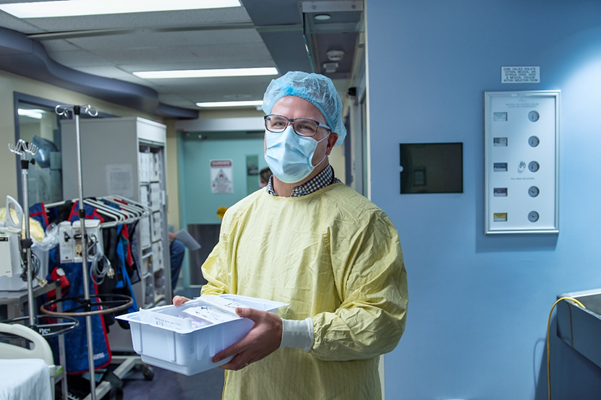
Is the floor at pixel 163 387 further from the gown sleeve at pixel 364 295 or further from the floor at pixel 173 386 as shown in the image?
the gown sleeve at pixel 364 295

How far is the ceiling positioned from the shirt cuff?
1706 millimetres

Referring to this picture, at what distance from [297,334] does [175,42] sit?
8.43 feet

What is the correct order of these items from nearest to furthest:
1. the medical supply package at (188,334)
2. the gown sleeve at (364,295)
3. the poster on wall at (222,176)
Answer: the medical supply package at (188,334) < the gown sleeve at (364,295) < the poster on wall at (222,176)

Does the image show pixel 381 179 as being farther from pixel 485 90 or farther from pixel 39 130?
pixel 39 130

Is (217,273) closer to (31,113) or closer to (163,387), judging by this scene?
(163,387)

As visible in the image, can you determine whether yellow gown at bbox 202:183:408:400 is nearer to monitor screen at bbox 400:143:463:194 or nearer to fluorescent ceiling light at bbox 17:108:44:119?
monitor screen at bbox 400:143:463:194

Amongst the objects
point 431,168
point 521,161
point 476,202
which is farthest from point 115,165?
point 521,161

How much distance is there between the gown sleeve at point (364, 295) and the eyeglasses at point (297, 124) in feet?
0.96

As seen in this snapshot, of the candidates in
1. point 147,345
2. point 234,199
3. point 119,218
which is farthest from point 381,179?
point 234,199

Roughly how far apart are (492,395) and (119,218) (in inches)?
99.2

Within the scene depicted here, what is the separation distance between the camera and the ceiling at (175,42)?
2.51 metres

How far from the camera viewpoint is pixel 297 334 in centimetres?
104

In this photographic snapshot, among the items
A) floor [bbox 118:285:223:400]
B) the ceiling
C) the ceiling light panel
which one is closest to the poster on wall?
the ceiling light panel

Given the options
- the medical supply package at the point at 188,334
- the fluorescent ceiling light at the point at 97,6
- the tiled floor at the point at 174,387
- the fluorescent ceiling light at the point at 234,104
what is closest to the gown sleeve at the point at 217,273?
the medical supply package at the point at 188,334
